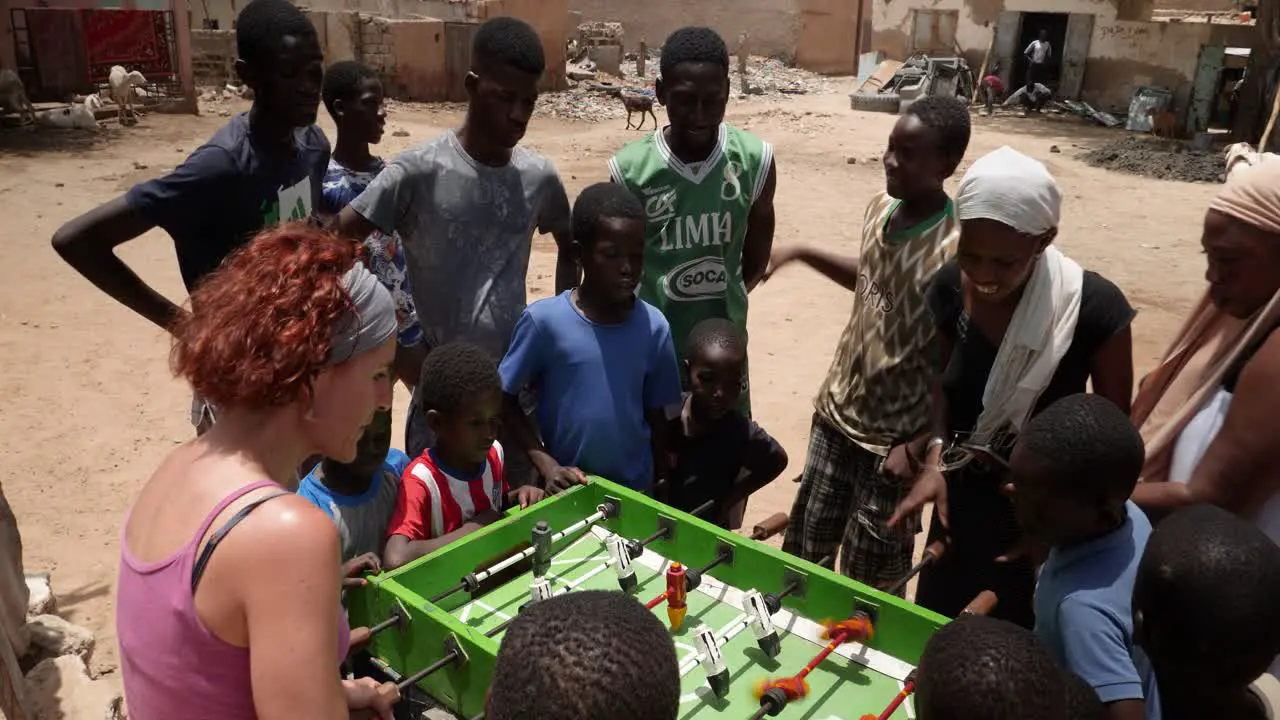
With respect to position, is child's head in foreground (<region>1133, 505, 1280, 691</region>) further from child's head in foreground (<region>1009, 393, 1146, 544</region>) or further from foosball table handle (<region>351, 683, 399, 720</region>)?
foosball table handle (<region>351, 683, 399, 720</region>)

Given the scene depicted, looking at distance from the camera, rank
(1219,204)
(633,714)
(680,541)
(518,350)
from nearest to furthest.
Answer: (633,714), (1219,204), (680,541), (518,350)

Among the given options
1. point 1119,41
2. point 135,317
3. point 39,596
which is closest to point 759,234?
point 39,596

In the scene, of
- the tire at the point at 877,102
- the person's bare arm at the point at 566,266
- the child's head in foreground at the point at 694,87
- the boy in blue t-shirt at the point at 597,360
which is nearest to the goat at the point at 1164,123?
the tire at the point at 877,102

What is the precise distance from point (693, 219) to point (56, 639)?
278 cm

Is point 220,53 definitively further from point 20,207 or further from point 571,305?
point 571,305

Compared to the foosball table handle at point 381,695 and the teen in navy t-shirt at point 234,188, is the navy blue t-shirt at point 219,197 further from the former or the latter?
the foosball table handle at point 381,695

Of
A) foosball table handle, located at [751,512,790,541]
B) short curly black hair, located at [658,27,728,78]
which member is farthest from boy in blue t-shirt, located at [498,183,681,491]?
short curly black hair, located at [658,27,728,78]

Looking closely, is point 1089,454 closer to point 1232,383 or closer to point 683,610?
point 1232,383

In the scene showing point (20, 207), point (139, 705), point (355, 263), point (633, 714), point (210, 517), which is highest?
point (355, 263)

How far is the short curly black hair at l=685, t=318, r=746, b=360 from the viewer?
322cm

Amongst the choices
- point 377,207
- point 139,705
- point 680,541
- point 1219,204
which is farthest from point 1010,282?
point 139,705

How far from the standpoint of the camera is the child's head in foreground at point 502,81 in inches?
130

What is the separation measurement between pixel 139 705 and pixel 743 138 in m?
2.81

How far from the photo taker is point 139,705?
5.39 feet
